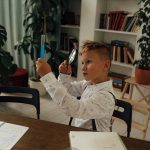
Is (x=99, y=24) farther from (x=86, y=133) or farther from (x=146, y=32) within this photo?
(x=86, y=133)

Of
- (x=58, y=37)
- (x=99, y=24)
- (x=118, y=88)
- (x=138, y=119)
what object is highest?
(x=99, y=24)

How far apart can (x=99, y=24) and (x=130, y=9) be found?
0.48 metres

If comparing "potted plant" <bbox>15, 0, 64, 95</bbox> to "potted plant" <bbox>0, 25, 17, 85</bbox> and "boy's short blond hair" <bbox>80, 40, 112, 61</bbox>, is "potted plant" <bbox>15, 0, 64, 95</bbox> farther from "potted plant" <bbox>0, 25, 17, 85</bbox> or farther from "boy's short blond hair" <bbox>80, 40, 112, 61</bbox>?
"boy's short blond hair" <bbox>80, 40, 112, 61</bbox>

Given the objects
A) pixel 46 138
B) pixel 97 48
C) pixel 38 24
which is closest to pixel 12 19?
pixel 38 24

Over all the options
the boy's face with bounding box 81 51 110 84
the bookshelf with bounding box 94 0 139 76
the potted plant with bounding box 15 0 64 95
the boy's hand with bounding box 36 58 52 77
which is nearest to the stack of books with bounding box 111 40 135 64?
the bookshelf with bounding box 94 0 139 76

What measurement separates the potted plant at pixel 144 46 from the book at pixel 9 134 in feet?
6.06

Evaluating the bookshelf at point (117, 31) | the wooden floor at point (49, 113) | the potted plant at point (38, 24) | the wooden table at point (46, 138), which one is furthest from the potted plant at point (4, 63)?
the wooden table at point (46, 138)

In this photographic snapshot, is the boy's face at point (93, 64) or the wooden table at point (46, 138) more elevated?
the boy's face at point (93, 64)

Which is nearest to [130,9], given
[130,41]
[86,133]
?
Answer: [130,41]

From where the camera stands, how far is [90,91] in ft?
4.32

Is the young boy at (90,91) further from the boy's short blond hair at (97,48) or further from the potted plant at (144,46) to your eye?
the potted plant at (144,46)

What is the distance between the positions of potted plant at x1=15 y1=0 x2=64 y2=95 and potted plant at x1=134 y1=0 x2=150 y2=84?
1.28 meters

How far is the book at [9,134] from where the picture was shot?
3.11ft

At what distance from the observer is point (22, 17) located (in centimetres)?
372
